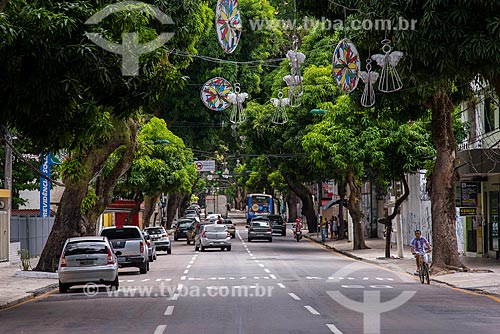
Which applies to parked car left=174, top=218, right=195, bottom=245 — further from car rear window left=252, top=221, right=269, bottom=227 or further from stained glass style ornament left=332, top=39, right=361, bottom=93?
stained glass style ornament left=332, top=39, right=361, bottom=93

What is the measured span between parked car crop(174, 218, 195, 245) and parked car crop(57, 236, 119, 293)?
37.6m

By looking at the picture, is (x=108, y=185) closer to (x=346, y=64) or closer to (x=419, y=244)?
(x=419, y=244)

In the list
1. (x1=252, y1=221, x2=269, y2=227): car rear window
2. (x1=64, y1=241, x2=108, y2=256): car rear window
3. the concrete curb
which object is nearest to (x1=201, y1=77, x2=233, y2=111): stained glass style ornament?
(x1=64, y1=241, x2=108, y2=256): car rear window

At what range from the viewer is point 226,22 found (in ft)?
61.5

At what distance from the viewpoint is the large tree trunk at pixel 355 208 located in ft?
151

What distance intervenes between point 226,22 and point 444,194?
1353cm

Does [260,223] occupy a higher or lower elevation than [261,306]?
higher

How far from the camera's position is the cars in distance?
30.7 m

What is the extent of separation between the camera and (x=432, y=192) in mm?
29609

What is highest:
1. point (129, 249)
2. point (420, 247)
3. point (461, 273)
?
point (420, 247)

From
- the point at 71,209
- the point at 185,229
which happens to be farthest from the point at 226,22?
the point at 185,229

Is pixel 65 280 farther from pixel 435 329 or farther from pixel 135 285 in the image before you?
pixel 435 329

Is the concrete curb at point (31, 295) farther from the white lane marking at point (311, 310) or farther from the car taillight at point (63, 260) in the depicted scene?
the white lane marking at point (311, 310)

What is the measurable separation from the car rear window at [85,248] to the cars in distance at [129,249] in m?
6.87
